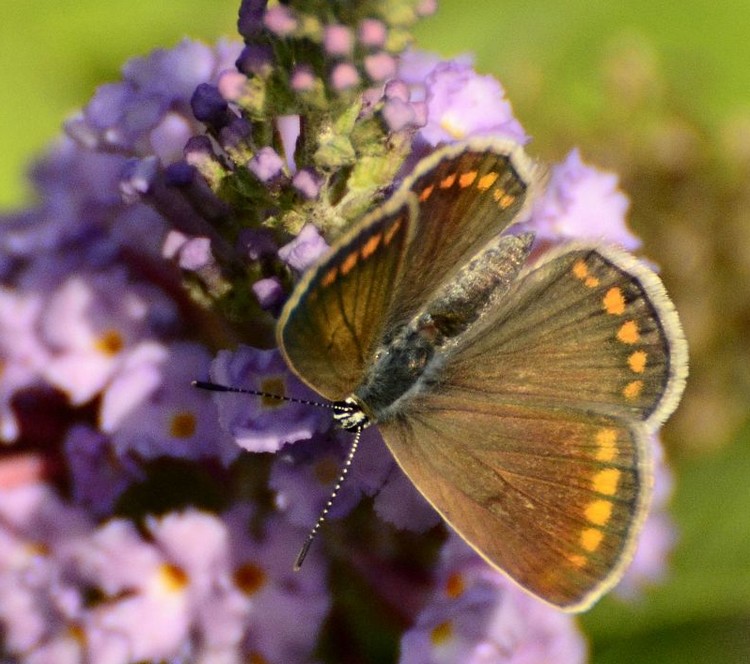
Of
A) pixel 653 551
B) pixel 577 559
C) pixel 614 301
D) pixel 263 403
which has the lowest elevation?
pixel 653 551

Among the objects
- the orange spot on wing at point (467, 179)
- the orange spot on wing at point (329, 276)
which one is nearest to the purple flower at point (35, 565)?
the orange spot on wing at point (329, 276)

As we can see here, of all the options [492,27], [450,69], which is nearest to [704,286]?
[492,27]

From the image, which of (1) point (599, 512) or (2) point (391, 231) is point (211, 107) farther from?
(1) point (599, 512)

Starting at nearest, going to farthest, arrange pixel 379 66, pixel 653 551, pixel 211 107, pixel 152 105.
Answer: pixel 379 66 → pixel 211 107 → pixel 152 105 → pixel 653 551

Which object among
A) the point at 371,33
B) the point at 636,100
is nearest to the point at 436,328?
the point at 371,33

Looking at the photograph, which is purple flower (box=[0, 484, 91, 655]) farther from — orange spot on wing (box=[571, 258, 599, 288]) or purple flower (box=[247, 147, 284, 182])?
orange spot on wing (box=[571, 258, 599, 288])

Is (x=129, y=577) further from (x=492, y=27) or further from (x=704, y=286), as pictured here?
(x=492, y=27)

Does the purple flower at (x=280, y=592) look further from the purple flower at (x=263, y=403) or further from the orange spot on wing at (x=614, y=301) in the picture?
the orange spot on wing at (x=614, y=301)

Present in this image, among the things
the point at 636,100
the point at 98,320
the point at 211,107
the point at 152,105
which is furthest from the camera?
the point at 636,100

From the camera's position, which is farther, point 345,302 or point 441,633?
point 441,633
